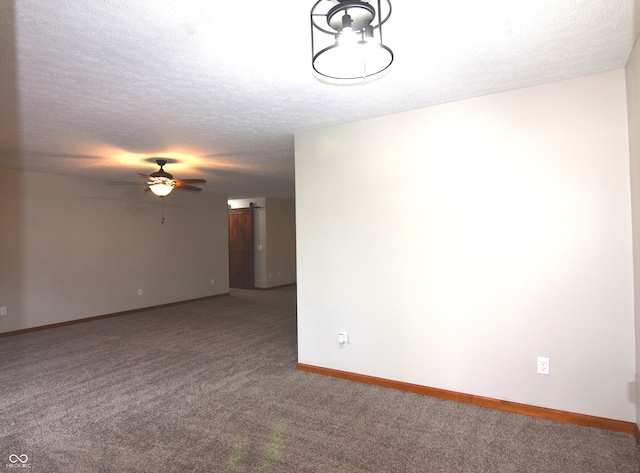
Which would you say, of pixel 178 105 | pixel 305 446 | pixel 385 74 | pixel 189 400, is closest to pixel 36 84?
pixel 178 105

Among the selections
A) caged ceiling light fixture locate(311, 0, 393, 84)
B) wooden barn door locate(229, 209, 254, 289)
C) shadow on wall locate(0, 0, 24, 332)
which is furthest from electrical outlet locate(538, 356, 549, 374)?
wooden barn door locate(229, 209, 254, 289)

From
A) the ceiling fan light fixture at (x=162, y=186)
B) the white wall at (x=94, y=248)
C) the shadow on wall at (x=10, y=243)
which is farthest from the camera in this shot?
the white wall at (x=94, y=248)

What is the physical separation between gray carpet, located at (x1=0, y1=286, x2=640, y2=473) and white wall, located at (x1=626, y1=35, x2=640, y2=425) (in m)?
0.82

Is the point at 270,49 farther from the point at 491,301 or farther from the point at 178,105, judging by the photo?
the point at 491,301

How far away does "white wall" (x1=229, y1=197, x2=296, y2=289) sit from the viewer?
9992 millimetres

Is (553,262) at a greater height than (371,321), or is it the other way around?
(553,262)

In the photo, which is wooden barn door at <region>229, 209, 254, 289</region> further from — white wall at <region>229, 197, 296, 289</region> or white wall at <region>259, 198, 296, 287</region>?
white wall at <region>259, 198, 296, 287</region>

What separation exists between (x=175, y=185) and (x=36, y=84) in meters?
2.49

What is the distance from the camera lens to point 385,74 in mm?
2520

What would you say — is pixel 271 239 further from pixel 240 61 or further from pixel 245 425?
pixel 240 61

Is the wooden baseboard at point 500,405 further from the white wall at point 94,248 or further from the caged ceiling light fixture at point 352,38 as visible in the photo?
the white wall at point 94,248

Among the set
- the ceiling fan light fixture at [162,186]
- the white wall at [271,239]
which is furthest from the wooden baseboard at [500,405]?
the white wall at [271,239]

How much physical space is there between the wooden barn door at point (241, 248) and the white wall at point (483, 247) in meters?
6.56

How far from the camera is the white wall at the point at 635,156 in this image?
228 cm
